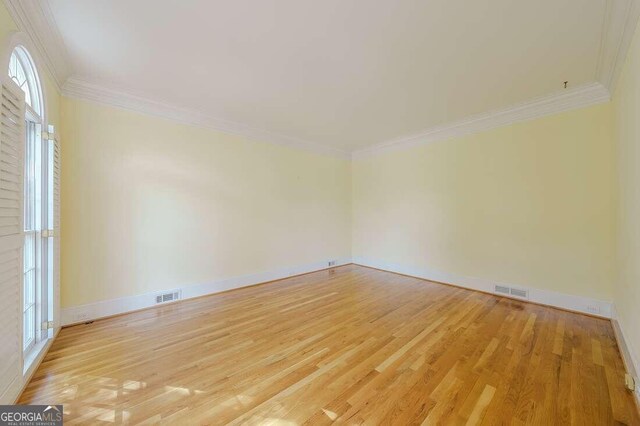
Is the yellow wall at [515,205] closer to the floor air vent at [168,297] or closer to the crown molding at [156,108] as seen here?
the crown molding at [156,108]

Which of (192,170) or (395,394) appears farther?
(192,170)

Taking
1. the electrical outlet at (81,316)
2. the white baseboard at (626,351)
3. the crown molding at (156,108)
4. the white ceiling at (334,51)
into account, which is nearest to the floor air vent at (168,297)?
the electrical outlet at (81,316)

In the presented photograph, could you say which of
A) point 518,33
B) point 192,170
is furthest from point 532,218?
point 192,170

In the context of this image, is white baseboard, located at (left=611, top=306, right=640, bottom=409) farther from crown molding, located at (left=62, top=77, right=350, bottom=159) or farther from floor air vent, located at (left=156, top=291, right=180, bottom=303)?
Answer: crown molding, located at (left=62, top=77, right=350, bottom=159)

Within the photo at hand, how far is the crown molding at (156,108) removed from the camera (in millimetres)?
2750

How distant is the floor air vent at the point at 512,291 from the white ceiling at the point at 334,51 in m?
2.62

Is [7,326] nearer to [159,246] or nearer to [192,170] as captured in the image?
[159,246]

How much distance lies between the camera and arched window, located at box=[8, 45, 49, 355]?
6.76ft

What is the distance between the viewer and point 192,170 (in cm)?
353

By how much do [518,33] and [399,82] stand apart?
1.07 metres

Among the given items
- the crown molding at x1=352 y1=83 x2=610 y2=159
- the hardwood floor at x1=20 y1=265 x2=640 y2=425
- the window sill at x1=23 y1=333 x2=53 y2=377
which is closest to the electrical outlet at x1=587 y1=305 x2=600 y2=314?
the hardwood floor at x1=20 y1=265 x2=640 y2=425

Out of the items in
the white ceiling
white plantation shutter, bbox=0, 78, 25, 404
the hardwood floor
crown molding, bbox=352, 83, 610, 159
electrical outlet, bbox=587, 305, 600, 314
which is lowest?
the hardwood floor

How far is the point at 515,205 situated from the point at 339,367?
3359mm

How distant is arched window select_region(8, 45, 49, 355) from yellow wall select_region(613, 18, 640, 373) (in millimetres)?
4773
